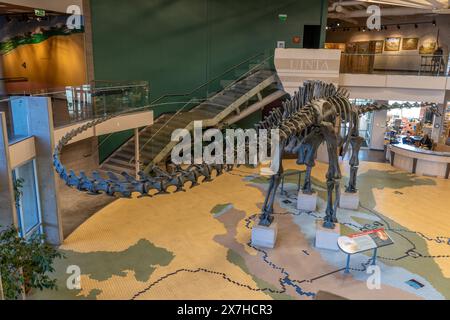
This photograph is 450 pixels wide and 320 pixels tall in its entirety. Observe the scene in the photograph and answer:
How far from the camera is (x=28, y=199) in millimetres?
7855

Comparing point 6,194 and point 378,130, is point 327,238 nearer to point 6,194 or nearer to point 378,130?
point 6,194

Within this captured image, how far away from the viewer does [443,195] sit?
39.3 feet

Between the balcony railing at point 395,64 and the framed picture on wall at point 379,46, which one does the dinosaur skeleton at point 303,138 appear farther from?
the framed picture on wall at point 379,46

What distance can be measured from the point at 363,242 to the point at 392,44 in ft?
57.7

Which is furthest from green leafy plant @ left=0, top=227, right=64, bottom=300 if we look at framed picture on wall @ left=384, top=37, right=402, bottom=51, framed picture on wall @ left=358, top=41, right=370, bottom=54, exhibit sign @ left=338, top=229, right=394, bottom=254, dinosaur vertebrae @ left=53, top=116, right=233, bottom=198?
framed picture on wall @ left=358, top=41, right=370, bottom=54

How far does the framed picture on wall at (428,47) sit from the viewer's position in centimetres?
1930

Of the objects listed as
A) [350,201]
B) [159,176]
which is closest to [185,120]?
[350,201]

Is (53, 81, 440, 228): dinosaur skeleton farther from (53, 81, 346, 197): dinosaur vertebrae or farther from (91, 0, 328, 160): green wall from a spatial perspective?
→ (91, 0, 328, 160): green wall

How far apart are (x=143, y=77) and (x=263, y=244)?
9608 millimetres

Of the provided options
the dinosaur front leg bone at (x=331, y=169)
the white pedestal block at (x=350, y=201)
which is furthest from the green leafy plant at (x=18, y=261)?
the white pedestal block at (x=350, y=201)

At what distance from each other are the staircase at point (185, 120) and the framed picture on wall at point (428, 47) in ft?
31.7
